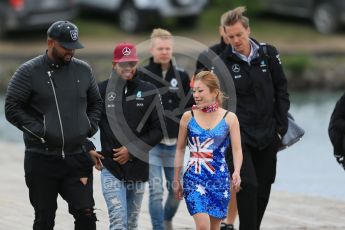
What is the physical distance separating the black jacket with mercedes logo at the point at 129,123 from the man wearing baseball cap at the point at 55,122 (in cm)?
74

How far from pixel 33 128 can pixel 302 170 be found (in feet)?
25.2

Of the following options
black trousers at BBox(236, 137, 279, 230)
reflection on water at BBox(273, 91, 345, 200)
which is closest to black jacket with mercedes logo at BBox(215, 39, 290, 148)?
black trousers at BBox(236, 137, 279, 230)

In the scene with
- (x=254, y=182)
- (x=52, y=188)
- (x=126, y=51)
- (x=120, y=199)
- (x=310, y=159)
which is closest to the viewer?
(x=52, y=188)

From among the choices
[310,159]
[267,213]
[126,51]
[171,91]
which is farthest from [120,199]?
[310,159]

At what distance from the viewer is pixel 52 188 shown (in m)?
8.12

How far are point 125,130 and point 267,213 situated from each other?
2.87 m

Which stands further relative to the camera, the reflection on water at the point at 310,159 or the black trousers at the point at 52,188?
the reflection on water at the point at 310,159

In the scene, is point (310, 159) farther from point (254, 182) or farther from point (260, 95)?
point (254, 182)

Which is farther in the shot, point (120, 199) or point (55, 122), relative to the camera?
point (120, 199)

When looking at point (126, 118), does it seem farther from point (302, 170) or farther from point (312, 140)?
point (312, 140)

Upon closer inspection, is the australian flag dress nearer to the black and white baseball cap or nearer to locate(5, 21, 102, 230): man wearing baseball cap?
locate(5, 21, 102, 230): man wearing baseball cap

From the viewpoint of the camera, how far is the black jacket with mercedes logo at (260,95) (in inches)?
365

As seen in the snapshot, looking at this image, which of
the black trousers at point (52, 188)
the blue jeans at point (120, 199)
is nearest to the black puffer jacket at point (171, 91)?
the blue jeans at point (120, 199)

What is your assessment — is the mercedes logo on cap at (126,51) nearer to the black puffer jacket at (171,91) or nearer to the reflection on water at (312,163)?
the black puffer jacket at (171,91)
